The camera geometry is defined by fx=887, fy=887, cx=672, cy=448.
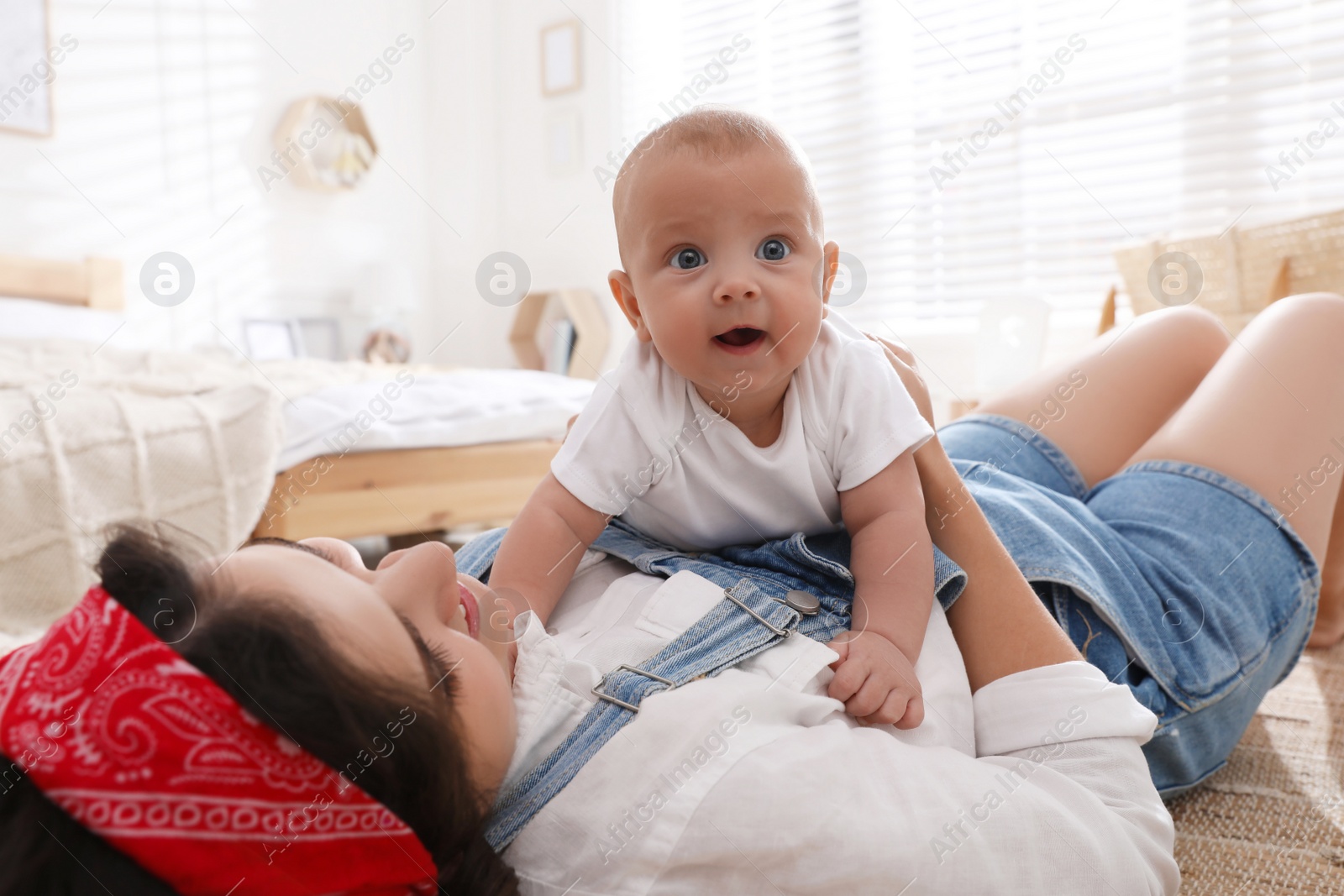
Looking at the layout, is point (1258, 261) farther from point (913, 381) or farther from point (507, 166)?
point (507, 166)

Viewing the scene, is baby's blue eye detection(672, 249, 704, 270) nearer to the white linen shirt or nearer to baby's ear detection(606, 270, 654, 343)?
baby's ear detection(606, 270, 654, 343)

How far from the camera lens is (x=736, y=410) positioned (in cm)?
81

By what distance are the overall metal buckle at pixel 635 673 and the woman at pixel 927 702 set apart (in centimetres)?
1

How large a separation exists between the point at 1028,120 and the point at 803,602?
289 centimetres

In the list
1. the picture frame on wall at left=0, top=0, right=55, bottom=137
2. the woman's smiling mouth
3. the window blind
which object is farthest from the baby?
the picture frame on wall at left=0, top=0, right=55, bottom=137

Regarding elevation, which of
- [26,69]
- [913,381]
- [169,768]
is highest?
[26,69]

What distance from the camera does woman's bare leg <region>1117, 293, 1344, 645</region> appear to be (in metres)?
0.97

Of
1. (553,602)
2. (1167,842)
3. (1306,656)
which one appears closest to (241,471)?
(553,602)

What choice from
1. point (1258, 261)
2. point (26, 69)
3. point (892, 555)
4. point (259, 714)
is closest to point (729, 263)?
point (892, 555)

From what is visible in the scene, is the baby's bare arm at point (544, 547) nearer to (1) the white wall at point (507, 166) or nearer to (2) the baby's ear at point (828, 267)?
(2) the baby's ear at point (828, 267)

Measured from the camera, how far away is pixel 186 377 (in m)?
1.88

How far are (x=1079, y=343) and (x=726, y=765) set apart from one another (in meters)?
2.88

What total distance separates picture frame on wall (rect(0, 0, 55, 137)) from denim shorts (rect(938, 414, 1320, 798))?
362 centimetres

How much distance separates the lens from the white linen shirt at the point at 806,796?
0.48 m
